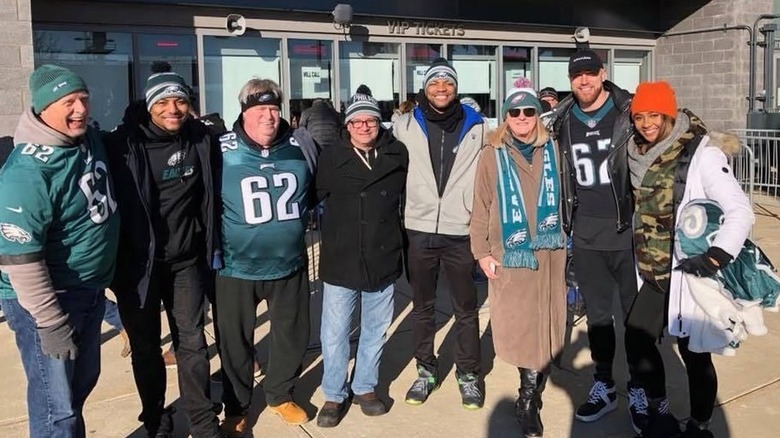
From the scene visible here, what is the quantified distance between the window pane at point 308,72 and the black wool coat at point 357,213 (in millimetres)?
6037

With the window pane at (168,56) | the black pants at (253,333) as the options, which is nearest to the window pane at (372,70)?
the window pane at (168,56)

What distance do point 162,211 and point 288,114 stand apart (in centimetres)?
647

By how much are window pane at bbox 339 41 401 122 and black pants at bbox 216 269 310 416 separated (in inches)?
258

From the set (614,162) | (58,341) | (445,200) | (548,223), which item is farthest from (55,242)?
(614,162)

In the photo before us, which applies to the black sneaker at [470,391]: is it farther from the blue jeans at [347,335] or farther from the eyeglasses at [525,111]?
the eyeglasses at [525,111]

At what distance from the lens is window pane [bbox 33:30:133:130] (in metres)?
7.90

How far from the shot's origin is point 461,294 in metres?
4.16

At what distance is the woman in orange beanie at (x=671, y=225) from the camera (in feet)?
10.6

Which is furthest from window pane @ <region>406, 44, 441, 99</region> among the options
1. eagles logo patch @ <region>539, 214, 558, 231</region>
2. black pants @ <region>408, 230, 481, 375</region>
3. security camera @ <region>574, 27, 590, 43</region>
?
eagles logo patch @ <region>539, 214, 558, 231</region>

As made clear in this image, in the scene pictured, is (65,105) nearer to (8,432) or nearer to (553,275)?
(8,432)

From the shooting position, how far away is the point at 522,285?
12.5 feet

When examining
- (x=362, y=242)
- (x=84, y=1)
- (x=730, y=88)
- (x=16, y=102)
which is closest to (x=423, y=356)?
(x=362, y=242)

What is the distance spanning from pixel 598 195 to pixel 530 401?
115 centimetres

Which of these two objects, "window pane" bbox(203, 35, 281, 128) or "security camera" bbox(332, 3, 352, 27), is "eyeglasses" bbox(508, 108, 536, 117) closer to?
"window pane" bbox(203, 35, 281, 128)
